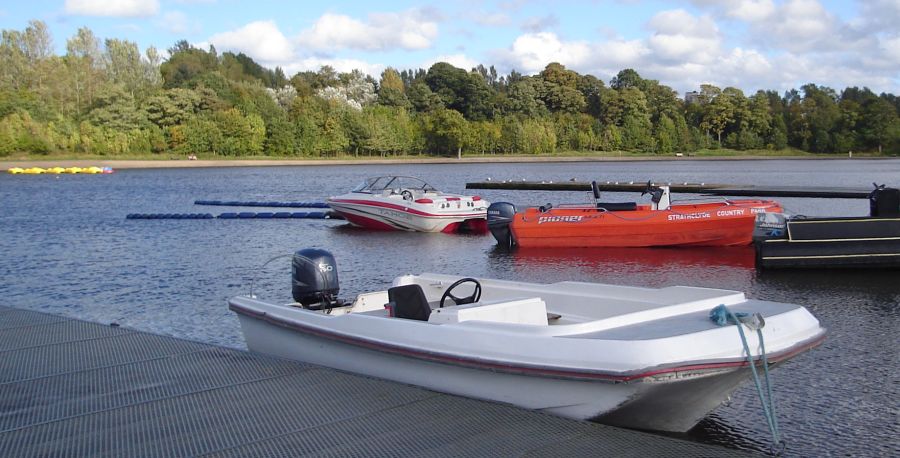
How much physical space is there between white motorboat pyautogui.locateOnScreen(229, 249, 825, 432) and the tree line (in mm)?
110631

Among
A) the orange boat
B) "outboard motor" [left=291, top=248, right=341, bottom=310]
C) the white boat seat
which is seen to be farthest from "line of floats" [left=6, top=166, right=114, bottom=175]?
the white boat seat

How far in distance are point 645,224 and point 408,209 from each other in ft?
27.6

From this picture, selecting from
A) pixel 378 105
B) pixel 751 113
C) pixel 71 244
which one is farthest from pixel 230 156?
pixel 71 244

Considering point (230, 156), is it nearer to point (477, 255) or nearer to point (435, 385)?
point (477, 255)

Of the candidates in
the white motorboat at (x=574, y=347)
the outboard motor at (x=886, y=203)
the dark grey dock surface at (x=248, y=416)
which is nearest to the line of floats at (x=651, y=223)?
the outboard motor at (x=886, y=203)

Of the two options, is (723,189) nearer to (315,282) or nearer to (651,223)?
(651,223)

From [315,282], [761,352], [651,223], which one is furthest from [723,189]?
[761,352]

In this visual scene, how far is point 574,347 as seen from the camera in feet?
22.1

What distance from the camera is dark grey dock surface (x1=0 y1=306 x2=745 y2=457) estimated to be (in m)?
6.38

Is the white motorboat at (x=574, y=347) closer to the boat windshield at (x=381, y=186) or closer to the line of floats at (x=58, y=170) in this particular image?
the boat windshield at (x=381, y=186)

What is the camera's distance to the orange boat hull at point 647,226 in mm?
21766

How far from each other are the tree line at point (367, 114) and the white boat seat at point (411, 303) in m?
111

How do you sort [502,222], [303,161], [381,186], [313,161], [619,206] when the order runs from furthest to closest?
[303,161] < [313,161] < [381,186] < [502,222] < [619,206]

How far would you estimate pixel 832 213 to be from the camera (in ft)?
104
